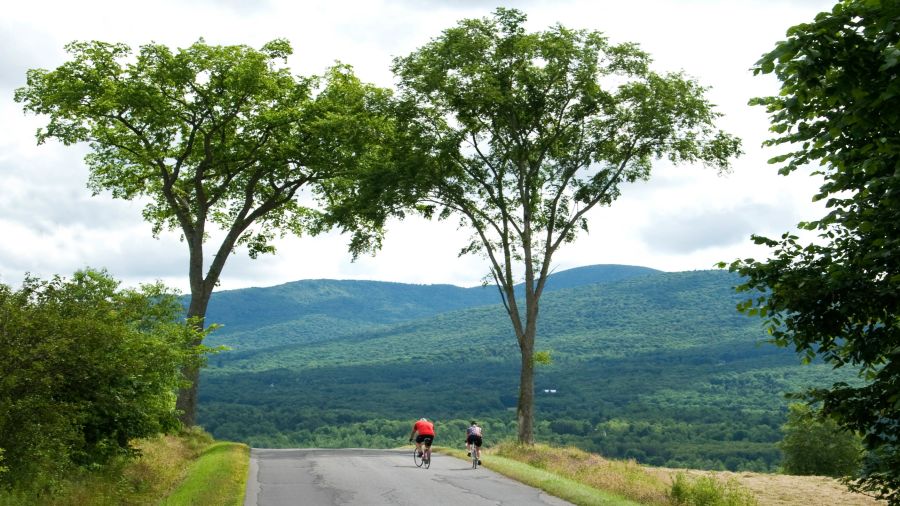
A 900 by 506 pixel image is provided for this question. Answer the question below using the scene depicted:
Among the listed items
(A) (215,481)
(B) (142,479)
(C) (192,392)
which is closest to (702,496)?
(A) (215,481)

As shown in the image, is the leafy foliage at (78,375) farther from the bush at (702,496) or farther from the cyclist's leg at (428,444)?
the bush at (702,496)

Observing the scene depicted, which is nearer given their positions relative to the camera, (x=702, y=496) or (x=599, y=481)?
(x=702, y=496)

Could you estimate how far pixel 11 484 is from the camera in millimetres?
16516

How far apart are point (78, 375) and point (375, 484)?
769 centimetres

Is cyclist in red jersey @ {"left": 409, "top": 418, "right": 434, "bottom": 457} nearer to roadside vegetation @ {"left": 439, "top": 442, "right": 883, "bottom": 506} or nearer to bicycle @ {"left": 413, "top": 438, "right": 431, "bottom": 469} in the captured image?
bicycle @ {"left": 413, "top": 438, "right": 431, "bottom": 469}

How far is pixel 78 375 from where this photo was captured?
18000 mm

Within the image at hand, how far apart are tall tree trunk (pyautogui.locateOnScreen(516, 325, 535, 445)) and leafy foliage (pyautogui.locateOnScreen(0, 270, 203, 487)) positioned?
557 inches

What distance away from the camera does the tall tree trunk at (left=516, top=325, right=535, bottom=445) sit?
34.8 meters

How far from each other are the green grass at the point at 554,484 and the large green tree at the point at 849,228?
5286 mm

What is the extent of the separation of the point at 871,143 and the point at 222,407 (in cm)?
14633

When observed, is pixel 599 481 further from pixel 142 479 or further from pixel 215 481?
pixel 142 479

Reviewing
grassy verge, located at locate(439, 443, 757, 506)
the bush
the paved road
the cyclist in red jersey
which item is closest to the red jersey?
the cyclist in red jersey

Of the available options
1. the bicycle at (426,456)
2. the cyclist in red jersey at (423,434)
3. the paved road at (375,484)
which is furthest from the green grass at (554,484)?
the cyclist in red jersey at (423,434)

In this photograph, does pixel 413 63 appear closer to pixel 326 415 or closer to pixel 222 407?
pixel 326 415
